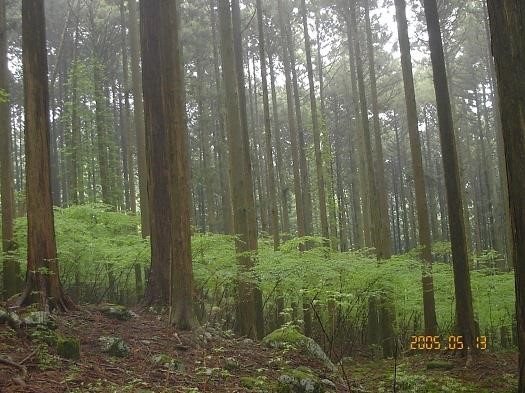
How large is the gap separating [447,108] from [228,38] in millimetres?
4929

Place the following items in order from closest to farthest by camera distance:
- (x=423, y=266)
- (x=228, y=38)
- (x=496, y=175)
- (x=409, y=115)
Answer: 1. (x=228, y=38)
2. (x=423, y=266)
3. (x=409, y=115)
4. (x=496, y=175)

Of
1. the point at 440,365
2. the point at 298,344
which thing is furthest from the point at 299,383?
the point at 440,365

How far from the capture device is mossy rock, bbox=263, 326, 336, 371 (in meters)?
8.18

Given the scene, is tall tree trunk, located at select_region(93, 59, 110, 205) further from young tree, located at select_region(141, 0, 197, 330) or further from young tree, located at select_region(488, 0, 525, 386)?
young tree, located at select_region(488, 0, 525, 386)

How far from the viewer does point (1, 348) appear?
5.35m

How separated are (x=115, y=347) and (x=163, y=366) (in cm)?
68

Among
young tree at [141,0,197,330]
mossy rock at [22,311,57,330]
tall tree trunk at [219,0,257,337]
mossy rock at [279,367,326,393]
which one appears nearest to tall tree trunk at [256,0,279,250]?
tall tree trunk at [219,0,257,337]

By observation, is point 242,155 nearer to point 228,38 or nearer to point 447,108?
point 228,38

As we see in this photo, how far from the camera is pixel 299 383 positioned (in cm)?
607

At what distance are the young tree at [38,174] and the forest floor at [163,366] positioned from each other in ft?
1.85

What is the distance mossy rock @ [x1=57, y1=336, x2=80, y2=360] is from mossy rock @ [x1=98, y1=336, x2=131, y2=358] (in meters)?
0.56

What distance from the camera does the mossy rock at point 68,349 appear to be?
5.57m

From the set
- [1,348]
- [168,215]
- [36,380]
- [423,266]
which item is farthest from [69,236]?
[423,266]

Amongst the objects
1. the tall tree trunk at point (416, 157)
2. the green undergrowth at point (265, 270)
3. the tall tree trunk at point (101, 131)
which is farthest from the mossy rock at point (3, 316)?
the tall tree trunk at point (101, 131)
